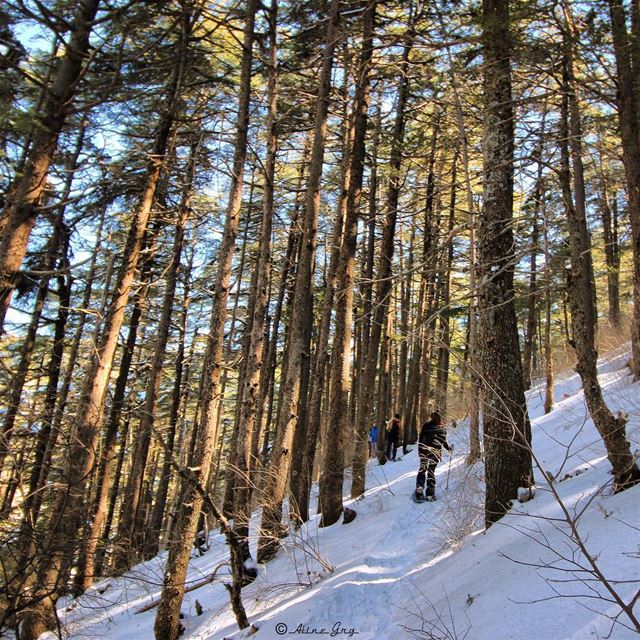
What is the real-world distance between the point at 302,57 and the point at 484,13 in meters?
5.23

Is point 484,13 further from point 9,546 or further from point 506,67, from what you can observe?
point 9,546

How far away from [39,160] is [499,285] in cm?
546

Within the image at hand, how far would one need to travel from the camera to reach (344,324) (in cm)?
970

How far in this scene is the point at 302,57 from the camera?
33.9 feet

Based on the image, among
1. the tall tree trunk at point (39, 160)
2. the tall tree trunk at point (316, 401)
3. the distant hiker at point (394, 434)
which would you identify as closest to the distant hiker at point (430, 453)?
the tall tree trunk at point (316, 401)

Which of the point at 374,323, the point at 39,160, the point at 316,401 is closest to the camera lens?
the point at 39,160

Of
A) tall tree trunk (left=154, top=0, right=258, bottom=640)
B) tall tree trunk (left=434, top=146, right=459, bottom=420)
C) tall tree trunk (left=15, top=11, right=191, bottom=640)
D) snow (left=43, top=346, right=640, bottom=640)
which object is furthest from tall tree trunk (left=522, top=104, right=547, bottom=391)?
tall tree trunk (left=15, top=11, right=191, bottom=640)

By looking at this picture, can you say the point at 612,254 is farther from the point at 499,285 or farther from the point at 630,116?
the point at 499,285

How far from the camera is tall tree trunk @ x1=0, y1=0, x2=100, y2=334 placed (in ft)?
17.1

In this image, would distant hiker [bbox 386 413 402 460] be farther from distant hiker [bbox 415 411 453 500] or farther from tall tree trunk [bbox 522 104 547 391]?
distant hiker [bbox 415 411 453 500]

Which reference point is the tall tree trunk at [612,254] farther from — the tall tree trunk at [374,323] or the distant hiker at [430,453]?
the distant hiker at [430,453]

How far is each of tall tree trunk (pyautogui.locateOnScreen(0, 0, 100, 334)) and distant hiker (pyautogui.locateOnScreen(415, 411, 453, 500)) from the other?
6.41 m

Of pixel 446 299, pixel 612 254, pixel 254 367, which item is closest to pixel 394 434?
pixel 446 299

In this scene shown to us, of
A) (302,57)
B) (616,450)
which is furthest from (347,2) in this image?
(616,450)
